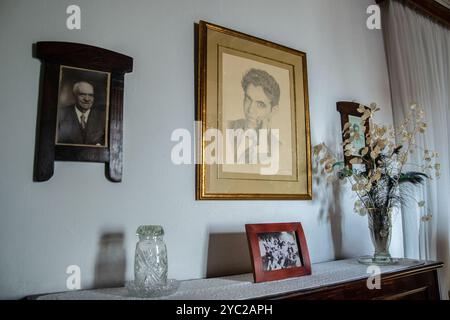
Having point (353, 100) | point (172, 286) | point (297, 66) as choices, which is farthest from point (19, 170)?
point (353, 100)

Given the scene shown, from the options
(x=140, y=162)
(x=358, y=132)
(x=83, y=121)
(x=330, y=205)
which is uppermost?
(x=358, y=132)

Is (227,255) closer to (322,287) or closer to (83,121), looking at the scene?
(322,287)

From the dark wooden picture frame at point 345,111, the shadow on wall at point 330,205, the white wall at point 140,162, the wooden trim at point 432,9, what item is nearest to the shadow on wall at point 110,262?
the white wall at point 140,162

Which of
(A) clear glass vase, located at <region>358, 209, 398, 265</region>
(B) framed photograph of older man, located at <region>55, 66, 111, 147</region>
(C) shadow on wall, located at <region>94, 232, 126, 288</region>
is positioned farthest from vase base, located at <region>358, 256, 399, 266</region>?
(B) framed photograph of older man, located at <region>55, 66, 111, 147</region>

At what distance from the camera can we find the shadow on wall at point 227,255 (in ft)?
4.67

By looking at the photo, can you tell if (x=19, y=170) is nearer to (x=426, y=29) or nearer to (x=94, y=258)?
(x=94, y=258)

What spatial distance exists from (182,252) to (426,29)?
240 centimetres

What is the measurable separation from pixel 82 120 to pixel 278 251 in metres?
0.91

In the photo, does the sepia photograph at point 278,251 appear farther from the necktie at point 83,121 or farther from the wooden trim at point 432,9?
the wooden trim at point 432,9

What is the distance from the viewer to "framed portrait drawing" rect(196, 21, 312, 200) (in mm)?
1457

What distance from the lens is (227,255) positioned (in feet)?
4.81

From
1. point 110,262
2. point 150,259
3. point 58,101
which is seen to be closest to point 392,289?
point 150,259

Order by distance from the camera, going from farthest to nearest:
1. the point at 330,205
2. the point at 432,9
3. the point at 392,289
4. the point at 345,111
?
1. the point at 432,9
2. the point at 345,111
3. the point at 330,205
4. the point at 392,289
